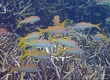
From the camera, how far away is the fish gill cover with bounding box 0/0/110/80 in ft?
10.7

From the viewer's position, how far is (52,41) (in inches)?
135

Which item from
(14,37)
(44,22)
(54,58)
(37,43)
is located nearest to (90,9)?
(44,22)

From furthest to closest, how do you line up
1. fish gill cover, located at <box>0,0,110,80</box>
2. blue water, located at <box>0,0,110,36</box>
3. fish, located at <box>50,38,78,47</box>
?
blue water, located at <box>0,0,110,36</box>, fish, located at <box>50,38,78,47</box>, fish gill cover, located at <box>0,0,110,80</box>

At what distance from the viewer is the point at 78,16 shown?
27.8ft

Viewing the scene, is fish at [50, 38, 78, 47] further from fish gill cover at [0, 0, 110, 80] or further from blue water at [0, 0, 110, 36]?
blue water at [0, 0, 110, 36]

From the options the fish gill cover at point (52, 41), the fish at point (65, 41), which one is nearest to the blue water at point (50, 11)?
the fish gill cover at point (52, 41)

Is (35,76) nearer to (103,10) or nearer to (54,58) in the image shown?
(54,58)

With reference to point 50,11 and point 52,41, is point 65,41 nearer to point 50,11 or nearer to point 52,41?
point 52,41

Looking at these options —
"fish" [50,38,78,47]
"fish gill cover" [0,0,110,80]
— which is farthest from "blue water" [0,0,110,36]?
"fish" [50,38,78,47]

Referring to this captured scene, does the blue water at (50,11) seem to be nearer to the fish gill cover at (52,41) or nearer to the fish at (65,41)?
the fish gill cover at (52,41)

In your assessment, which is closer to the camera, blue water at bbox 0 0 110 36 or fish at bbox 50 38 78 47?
fish at bbox 50 38 78 47

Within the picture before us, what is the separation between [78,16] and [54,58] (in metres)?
4.96

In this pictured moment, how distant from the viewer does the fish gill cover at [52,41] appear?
10.7 ft

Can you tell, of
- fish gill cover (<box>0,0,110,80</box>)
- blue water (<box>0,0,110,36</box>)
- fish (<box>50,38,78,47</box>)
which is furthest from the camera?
blue water (<box>0,0,110,36</box>)
